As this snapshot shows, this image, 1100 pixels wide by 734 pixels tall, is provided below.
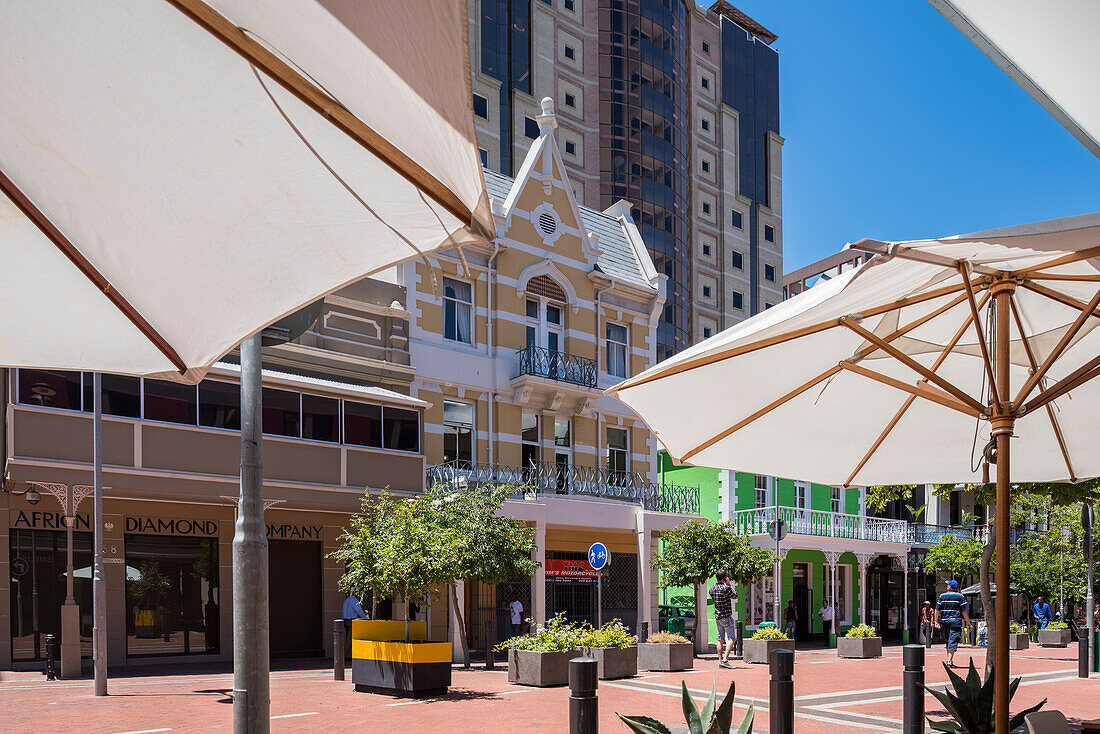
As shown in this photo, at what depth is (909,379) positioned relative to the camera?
→ 6.25m

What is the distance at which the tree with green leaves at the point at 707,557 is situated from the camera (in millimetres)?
26125

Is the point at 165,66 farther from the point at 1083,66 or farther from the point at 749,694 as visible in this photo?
the point at 749,694

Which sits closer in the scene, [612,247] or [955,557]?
[612,247]

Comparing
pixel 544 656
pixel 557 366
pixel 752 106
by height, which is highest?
pixel 752 106

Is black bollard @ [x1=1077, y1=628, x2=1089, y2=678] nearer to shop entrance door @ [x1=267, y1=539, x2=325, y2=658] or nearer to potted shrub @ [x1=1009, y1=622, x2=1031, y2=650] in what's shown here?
potted shrub @ [x1=1009, y1=622, x2=1031, y2=650]

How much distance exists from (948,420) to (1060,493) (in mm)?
8466

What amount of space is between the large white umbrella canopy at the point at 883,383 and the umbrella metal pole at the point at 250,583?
222cm

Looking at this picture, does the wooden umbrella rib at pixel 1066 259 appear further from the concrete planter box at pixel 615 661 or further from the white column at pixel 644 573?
the white column at pixel 644 573

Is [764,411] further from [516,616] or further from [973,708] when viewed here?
[516,616]

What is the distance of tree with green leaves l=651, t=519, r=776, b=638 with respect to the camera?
26.1 meters

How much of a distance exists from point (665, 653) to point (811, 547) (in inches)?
710

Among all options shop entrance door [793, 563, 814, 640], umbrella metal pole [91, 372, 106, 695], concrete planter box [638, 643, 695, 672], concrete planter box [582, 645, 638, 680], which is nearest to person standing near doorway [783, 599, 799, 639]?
shop entrance door [793, 563, 814, 640]

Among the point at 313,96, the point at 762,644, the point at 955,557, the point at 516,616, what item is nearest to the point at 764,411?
the point at 313,96

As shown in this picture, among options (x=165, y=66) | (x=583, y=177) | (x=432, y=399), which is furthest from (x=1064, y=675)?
(x=583, y=177)
